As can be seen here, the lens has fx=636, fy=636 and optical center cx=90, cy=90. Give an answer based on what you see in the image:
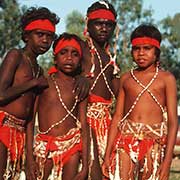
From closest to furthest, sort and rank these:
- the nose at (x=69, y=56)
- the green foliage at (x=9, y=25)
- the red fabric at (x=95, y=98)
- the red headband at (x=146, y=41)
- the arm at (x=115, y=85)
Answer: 1. the red headband at (x=146, y=41)
2. the nose at (x=69, y=56)
3. the red fabric at (x=95, y=98)
4. the arm at (x=115, y=85)
5. the green foliage at (x=9, y=25)

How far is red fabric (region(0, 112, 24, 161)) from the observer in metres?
6.03

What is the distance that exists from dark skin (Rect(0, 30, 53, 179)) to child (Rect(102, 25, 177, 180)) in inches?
34.4

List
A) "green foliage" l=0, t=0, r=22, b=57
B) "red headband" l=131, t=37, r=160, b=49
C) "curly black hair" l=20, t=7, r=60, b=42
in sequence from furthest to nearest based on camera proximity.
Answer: "green foliage" l=0, t=0, r=22, b=57 → "curly black hair" l=20, t=7, r=60, b=42 → "red headband" l=131, t=37, r=160, b=49

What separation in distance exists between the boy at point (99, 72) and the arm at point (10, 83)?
2.97ft

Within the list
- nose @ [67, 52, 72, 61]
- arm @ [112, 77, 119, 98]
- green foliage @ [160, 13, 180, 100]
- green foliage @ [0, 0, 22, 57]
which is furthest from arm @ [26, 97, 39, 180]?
green foliage @ [160, 13, 180, 100]

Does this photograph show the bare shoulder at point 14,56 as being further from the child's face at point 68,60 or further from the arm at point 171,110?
the arm at point 171,110

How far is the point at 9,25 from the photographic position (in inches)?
1507

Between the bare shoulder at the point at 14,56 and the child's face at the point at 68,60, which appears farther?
the child's face at the point at 68,60

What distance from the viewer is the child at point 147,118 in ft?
19.7

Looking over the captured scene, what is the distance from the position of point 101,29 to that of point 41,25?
79cm

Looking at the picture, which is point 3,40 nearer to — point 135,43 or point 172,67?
point 172,67

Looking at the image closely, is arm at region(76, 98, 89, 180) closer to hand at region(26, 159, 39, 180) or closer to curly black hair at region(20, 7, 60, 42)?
hand at region(26, 159, 39, 180)

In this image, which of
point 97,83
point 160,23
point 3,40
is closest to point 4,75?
point 97,83

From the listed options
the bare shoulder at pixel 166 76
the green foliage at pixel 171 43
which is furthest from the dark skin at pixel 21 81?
the green foliage at pixel 171 43
